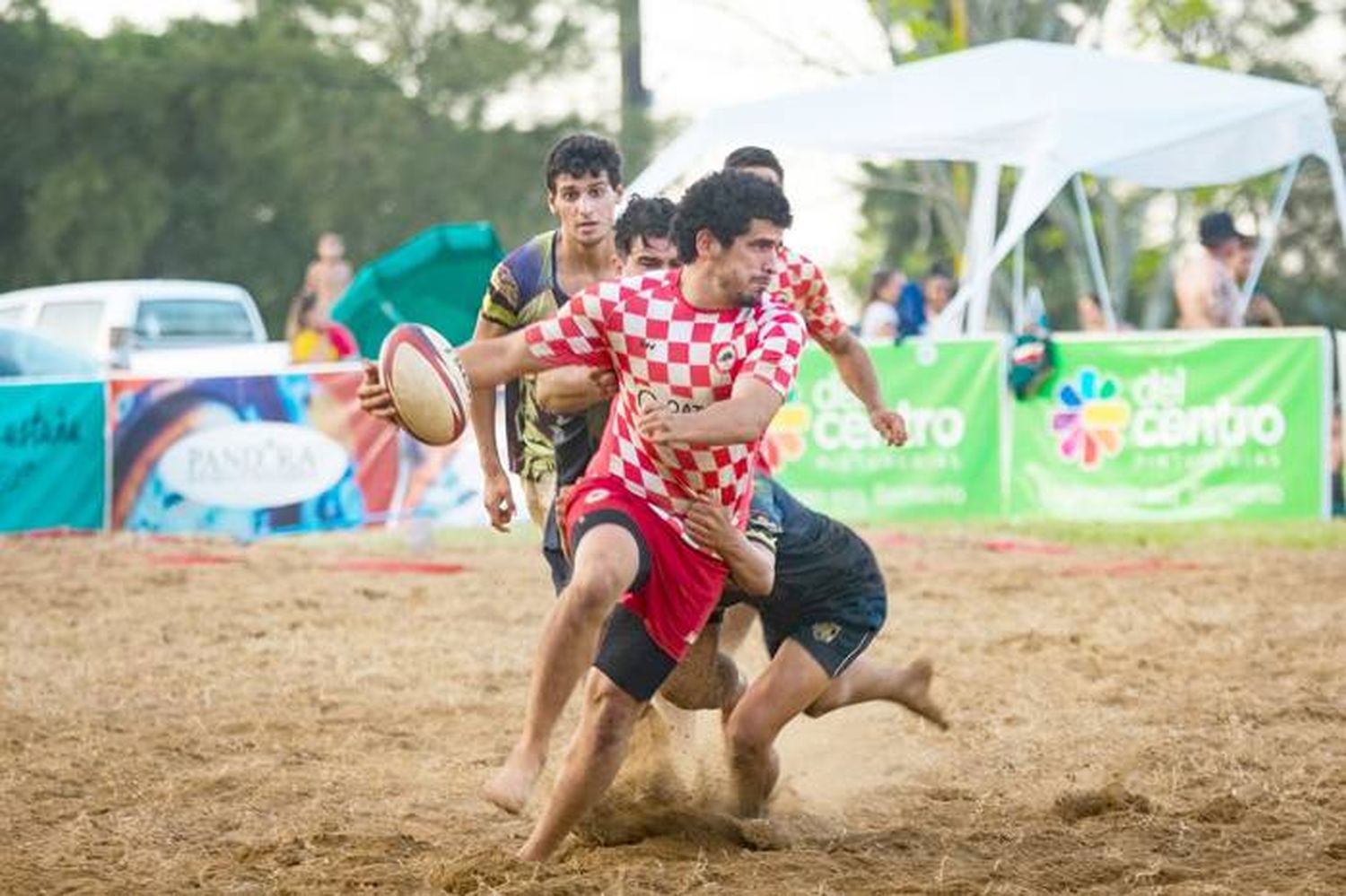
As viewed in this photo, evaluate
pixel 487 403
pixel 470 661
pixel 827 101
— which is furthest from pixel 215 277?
pixel 487 403

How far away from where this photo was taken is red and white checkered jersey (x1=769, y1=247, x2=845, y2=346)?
6.47 m

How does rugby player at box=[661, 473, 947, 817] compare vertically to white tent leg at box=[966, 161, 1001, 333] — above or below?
below

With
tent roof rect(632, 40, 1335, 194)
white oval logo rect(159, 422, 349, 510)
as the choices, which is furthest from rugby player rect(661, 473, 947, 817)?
tent roof rect(632, 40, 1335, 194)

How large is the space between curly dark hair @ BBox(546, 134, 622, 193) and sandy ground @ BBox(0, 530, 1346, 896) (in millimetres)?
1780

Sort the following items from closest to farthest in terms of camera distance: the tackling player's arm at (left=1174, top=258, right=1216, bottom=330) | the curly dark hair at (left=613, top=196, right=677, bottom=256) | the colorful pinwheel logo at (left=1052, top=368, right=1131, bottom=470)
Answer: the curly dark hair at (left=613, top=196, right=677, bottom=256)
the colorful pinwheel logo at (left=1052, top=368, right=1131, bottom=470)
the tackling player's arm at (left=1174, top=258, right=1216, bottom=330)

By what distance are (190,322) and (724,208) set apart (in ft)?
57.7

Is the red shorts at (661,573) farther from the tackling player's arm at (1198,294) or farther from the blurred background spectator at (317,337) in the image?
the blurred background spectator at (317,337)

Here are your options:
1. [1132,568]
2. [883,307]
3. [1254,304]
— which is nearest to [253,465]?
[883,307]

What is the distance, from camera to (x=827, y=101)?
16.6 m

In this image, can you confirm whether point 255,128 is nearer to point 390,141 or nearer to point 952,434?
point 390,141

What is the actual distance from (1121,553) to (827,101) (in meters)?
4.73

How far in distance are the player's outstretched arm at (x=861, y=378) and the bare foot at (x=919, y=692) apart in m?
0.69

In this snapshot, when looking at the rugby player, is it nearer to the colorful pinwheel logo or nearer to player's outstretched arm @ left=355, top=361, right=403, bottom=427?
player's outstretched arm @ left=355, top=361, right=403, bottom=427

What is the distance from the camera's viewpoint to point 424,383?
5.46 m
